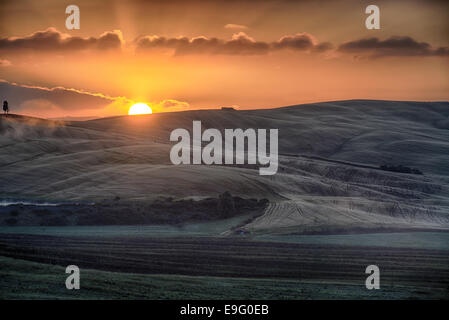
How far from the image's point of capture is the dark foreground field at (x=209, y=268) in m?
26.6

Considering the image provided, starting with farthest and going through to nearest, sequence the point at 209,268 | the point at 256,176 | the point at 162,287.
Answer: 1. the point at 256,176
2. the point at 209,268
3. the point at 162,287

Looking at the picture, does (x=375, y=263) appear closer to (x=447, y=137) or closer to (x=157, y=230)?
(x=157, y=230)

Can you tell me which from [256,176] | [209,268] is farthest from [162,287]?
[256,176]

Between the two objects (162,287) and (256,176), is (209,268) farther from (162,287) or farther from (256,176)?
(256,176)

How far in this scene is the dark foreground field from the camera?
26.6 meters

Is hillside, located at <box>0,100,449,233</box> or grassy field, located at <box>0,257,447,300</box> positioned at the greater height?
hillside, located at <box>0,100,449,233</box>

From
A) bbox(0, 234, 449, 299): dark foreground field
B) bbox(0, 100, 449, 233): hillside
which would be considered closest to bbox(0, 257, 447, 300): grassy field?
bbox(0, 234, 449, 299): dark foreground field

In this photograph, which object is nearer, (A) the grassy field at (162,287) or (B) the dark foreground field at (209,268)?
(A) the grassy field at (162,287)

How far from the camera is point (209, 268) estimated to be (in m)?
32.8

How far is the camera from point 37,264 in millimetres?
30500

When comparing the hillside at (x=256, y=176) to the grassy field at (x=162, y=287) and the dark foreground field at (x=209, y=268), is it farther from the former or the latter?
the grassy field at (x=162, y=287)

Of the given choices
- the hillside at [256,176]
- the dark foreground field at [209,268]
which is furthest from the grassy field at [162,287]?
the hillside at [256,176]

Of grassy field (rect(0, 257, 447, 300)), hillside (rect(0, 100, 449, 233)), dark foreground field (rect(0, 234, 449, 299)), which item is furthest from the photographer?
hillside (rect(0, 100, 449, 233))

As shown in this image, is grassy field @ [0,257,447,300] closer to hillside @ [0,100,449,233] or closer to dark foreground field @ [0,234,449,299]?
dark foreground field @ [0,234,449,299]
